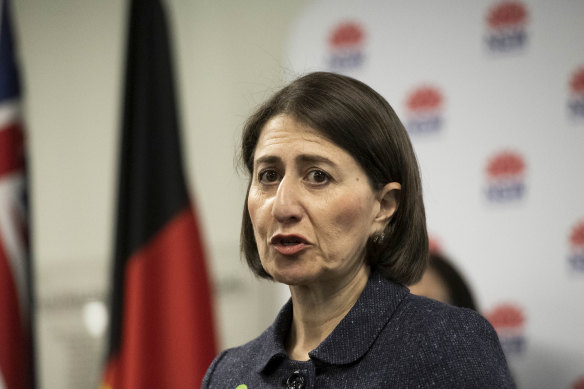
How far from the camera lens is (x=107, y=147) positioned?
4.39 meters

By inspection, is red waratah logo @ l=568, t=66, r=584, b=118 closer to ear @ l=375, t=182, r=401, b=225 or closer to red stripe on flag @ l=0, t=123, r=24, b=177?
ear @ l=375, t=182, r=401, b=225

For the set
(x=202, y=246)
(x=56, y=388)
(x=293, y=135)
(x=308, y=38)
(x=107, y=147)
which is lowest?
(x=56, y=388)

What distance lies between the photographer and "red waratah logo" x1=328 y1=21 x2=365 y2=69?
12.2 ft

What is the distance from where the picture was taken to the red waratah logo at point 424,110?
3471 millimetres

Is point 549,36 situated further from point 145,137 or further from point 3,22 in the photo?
point 3,22

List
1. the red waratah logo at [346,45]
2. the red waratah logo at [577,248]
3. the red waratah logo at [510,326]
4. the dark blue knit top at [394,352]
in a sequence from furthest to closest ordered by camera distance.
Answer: the red waratah logo at [346,45]
the red waratah logo at [510,326]
the red waratah logo at [577,248]
the dark blue knit top at [394,352]

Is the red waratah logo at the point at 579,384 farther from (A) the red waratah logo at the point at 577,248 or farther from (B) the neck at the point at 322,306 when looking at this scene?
(B) the neck at the point at 322,306

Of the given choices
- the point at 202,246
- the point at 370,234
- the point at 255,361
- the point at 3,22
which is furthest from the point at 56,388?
the point at 370,234

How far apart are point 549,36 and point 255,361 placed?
249 centimetres

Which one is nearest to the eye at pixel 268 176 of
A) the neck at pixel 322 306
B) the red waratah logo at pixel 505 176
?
the neck at pixel 322 306

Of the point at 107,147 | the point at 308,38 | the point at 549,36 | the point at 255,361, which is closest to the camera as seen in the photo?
the point at 255,361

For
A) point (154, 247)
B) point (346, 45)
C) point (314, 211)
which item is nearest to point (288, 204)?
point (314, 211)

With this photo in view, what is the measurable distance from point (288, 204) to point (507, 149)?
2.28m

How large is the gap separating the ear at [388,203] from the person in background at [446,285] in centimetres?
181
